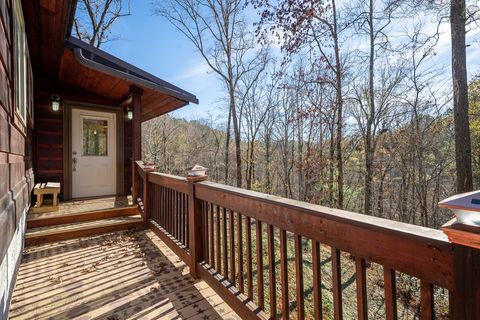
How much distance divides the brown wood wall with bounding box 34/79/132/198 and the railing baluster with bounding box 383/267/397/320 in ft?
18.9

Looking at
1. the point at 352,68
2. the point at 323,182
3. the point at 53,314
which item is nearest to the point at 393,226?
the point at 53,314

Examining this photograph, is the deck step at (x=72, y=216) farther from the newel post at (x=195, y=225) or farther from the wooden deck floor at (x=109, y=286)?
the newel post at (x=195, y=225)

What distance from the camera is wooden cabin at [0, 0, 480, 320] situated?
3.29 ft

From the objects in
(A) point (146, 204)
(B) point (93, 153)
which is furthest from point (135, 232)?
(B) point (93, 153)

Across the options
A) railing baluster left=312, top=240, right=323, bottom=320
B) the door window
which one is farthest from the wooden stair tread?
railing baluster left=312, top=240, right=323, bottom=320

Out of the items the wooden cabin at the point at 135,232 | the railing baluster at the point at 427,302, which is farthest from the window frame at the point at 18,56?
the railing baluster at the point at 427,302

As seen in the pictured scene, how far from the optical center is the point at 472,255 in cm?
73

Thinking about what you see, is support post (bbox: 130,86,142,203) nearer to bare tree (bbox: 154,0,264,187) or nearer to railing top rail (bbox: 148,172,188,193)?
railing top rail (bbox: 148,172,188,193)

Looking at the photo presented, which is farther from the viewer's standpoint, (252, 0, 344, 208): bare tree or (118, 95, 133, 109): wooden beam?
(252, 0, 344, 208): bare tree

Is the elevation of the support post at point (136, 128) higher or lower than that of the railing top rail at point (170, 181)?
higher

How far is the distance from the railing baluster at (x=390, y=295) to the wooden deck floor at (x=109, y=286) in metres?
1.28

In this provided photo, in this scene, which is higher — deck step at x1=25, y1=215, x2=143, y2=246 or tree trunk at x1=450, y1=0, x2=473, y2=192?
tree trunk at x1=450, y1=0, x2=473, y2=192

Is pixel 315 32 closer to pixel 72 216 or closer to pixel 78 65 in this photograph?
pixel 78 65

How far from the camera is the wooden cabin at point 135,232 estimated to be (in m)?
1.00
